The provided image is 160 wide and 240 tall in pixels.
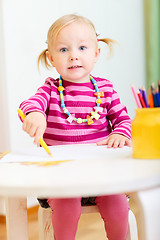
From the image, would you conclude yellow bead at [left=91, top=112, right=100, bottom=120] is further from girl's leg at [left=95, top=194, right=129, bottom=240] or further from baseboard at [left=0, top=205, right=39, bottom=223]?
baseboard at [left=0, top=205, right=39, bottom=223]

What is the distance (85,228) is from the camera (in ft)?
5.63

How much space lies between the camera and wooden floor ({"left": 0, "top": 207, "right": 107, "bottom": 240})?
1602mm

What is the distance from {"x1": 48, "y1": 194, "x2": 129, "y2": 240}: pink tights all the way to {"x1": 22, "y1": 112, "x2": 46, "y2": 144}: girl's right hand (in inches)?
5.8

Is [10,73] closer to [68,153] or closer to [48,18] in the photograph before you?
→ [48,18]

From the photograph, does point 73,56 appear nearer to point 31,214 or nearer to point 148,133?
point 148,133

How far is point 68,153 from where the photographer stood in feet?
2.65

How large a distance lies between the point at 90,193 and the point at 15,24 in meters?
1.46

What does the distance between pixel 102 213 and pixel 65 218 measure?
0.36ft

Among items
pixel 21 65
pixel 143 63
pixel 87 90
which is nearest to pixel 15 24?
pixel 21 65

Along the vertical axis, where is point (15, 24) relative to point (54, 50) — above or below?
above

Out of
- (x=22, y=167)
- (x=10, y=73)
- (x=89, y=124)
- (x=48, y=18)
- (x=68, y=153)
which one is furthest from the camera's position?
(x=48, y=18)

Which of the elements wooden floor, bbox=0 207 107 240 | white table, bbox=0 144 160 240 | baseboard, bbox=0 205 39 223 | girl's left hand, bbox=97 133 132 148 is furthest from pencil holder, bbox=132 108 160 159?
baseboard, bbox=0 205 39 223

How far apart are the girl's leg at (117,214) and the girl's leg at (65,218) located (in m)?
0.08

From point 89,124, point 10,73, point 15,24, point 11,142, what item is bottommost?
point 11,142
